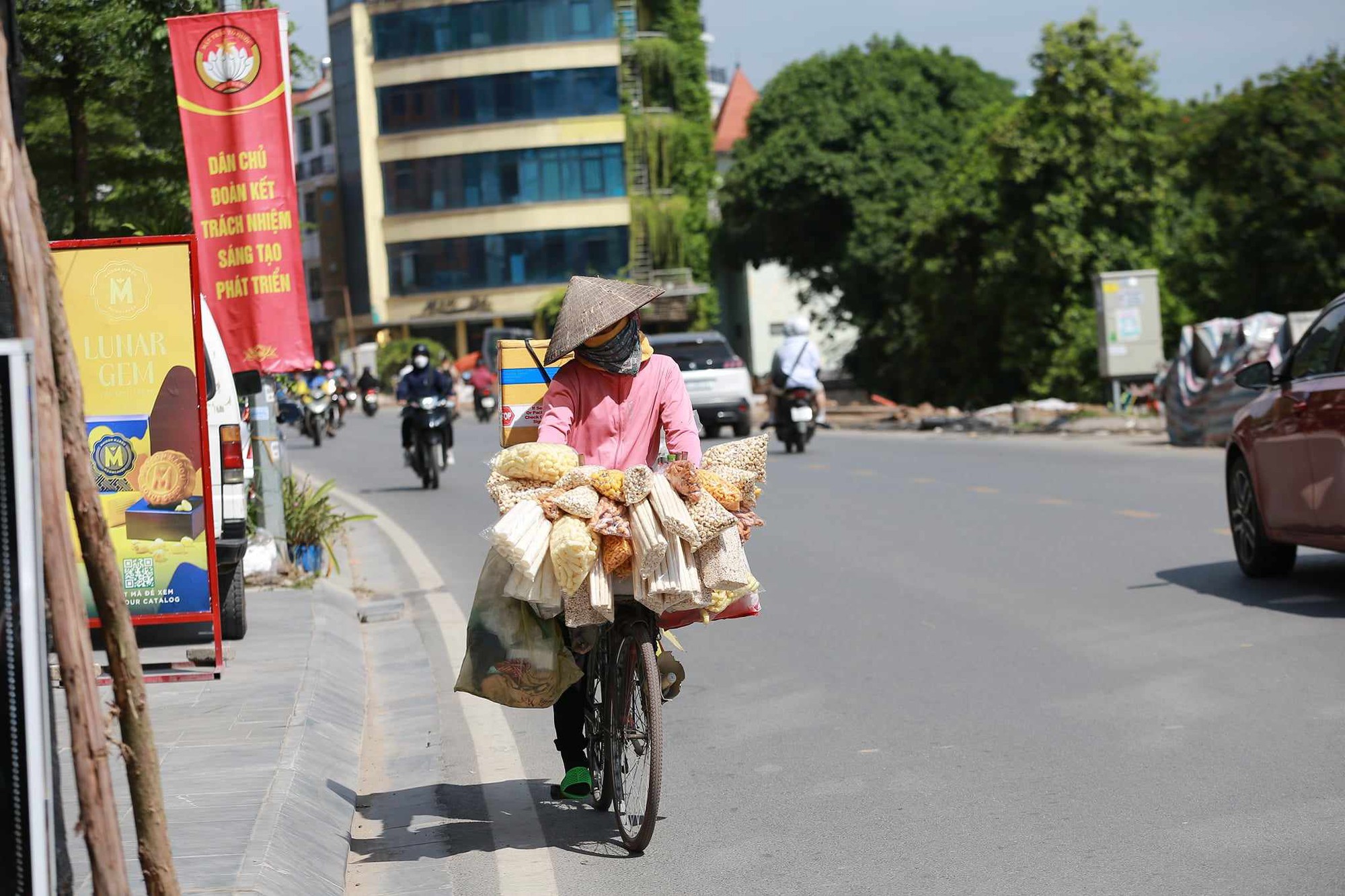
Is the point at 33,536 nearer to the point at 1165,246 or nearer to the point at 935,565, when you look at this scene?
the point at 935,565

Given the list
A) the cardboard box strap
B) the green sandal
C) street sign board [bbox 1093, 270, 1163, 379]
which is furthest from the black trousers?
street sign board [bbox 1093, 270, 1163, 379]

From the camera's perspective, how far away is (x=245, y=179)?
12.1 meters

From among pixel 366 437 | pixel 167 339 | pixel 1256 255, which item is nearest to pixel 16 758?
pixel 167 339

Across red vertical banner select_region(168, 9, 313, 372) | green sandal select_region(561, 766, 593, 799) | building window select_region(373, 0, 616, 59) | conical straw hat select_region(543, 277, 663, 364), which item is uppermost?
building window select_region(373, 0, 616, 59)

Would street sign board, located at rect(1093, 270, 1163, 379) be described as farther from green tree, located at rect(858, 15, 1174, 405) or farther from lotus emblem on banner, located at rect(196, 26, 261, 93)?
lotus emblem on banner, located at rect(196, 26, 261, 93)

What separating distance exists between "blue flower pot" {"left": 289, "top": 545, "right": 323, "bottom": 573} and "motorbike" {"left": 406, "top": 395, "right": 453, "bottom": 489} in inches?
325

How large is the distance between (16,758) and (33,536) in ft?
1.43

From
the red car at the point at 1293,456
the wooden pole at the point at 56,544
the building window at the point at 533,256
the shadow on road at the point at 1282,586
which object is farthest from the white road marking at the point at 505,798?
the building window at the point at 533,256

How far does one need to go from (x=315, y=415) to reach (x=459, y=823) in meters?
30.2

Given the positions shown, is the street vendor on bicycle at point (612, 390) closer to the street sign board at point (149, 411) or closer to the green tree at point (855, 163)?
the street sign board at point (149, 411)

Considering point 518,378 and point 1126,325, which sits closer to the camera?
point 518,378

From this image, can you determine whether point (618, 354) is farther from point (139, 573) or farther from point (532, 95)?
point (532, 95)

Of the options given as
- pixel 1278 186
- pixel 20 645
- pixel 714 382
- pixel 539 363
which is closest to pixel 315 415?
pixel 714 382

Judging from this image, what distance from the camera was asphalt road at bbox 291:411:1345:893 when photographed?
5.50 meters
